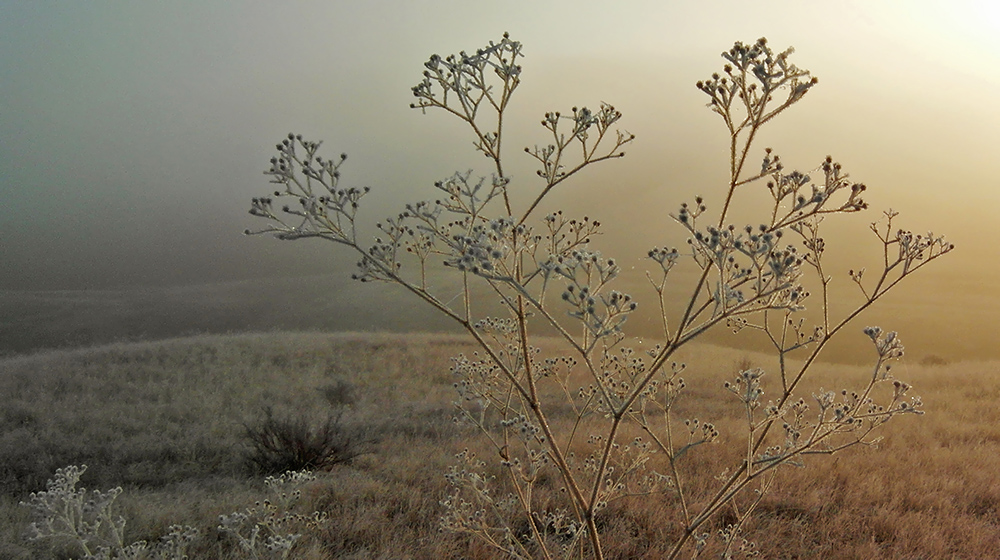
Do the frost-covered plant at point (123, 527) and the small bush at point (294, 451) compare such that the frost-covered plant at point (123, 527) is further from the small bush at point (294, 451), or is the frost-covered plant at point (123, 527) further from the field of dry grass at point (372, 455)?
the small bush at point (294, 451)

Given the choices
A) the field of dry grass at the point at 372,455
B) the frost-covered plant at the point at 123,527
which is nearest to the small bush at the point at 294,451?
the field of dry grass at the point at 372,455

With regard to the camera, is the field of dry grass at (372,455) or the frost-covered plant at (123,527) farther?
the field of dry grass at (372,455)

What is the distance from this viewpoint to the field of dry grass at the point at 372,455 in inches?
220

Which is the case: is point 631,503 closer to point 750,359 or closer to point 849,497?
point 849,497

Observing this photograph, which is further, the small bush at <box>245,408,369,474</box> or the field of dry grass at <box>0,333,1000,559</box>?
the small bush at <box>245,408,369,474</box>

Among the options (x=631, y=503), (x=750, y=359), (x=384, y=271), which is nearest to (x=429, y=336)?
(x=750, y=359)

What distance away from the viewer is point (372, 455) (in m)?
8.63

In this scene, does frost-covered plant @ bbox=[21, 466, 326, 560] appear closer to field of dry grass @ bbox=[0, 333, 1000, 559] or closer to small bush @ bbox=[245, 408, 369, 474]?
field of dry grass @ bbox=[0, 333, 1000, 559]

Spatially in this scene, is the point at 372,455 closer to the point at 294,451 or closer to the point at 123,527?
the point at 294,451

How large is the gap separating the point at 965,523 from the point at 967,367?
13.8 metres

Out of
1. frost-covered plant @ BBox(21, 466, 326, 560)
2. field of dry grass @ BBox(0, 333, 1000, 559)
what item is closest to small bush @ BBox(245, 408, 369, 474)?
field of dry grass @ BBox(0, 333, 1000, 559)

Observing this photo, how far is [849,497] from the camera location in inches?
261

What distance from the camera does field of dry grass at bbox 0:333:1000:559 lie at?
5.59m

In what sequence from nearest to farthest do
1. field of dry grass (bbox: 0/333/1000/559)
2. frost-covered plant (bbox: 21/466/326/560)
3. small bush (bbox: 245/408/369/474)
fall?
1. frost-covered plant (bbox: 21/466/326/560)
2. field of dry grass (bbox: 0/333/1000/559)
3. small bush (bbox: 245/408/369/474)
